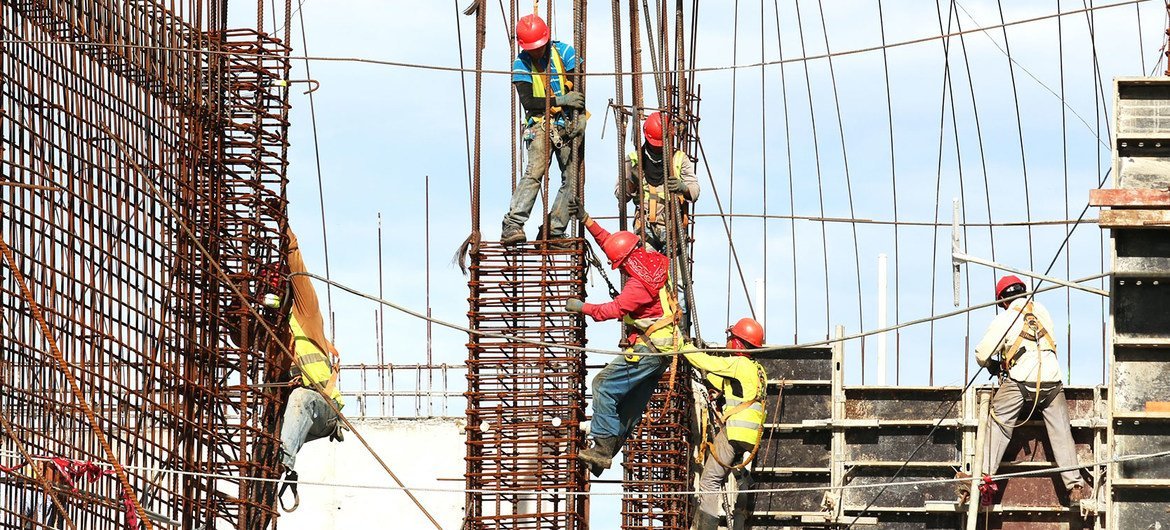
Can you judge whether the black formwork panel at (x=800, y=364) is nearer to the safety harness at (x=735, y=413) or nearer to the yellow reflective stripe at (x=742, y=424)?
the safety harness at (x=735, y=413)

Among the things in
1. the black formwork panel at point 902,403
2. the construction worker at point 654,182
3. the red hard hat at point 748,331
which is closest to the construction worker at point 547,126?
the construction worker at point 654,182

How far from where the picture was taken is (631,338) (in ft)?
61.8

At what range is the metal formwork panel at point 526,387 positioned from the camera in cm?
1998

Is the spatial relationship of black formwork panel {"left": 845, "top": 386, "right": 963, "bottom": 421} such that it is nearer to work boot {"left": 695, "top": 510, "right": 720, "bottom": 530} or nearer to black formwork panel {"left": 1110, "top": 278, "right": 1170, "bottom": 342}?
work boot {"left": 695, "top": 510, "right": 720, "bottom": 530}

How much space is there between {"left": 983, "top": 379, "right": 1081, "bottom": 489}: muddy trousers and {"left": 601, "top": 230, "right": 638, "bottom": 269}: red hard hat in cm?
371

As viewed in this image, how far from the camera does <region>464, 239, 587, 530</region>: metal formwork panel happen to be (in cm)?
1998

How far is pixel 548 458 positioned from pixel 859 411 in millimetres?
3277

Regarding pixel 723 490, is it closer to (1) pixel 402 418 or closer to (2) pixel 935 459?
(2) pixel 935 459

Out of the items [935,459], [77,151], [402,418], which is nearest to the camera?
Answer: [77,151]

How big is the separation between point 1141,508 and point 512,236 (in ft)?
23.0

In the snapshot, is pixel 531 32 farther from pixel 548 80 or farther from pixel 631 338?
pixel 631 338

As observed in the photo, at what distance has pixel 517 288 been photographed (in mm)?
20062

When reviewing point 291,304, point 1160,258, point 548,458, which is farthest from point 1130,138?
point 291,304

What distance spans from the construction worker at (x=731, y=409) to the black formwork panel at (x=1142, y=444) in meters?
4.46
